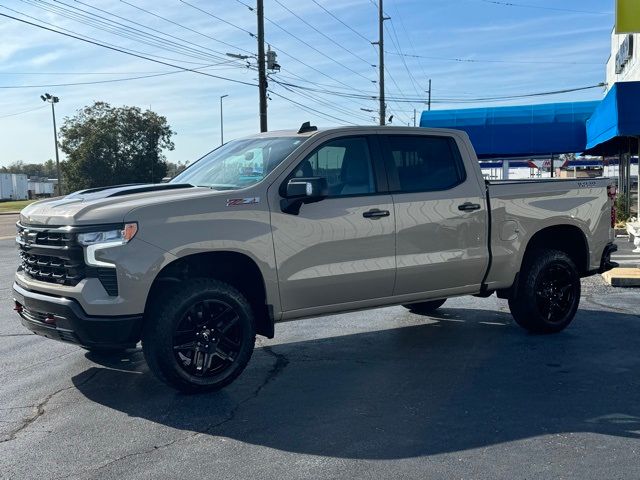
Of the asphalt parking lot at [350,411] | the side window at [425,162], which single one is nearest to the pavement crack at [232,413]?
the asphalt parking lot at [350,411]

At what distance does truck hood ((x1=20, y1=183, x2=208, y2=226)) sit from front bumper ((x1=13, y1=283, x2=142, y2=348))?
0.59m

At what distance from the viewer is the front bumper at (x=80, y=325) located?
16.5ft

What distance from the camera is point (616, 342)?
7.04 meters

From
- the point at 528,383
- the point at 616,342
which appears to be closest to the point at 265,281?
the point at 528,383

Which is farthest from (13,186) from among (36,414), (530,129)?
(36,414)

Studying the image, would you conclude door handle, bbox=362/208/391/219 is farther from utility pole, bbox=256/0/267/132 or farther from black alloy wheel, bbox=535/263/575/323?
utility pole, bbox=256/0/267/132

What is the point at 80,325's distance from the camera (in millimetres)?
5012

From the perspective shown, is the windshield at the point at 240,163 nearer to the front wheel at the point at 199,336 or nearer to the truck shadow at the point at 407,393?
the front wheel at the point at 199,336

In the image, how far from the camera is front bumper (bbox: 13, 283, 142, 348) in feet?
16.5

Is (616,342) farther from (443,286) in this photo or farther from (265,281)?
(265,281)

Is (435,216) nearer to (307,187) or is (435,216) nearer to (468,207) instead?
(468,207)

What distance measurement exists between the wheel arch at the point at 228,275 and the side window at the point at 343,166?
89cm

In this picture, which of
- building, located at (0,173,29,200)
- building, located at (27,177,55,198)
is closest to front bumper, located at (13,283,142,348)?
building, located at (0,173,29,200)

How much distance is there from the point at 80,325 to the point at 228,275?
1.31m
